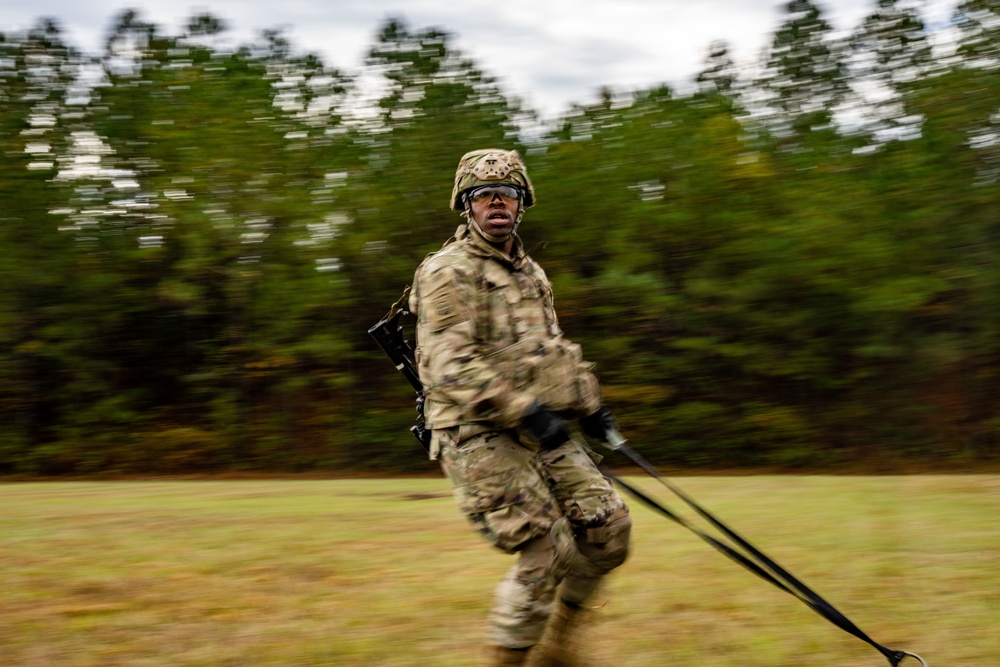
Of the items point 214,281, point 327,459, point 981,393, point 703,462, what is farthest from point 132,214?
point 981,393

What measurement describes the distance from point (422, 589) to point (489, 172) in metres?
3.37

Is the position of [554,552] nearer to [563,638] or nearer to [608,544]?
[608,544]

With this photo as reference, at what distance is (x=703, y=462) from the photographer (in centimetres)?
2238

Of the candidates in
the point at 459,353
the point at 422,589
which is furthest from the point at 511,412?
the point at 422,589

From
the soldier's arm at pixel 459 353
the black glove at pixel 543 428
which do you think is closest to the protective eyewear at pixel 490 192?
the soldier's arm at pixel 459 353

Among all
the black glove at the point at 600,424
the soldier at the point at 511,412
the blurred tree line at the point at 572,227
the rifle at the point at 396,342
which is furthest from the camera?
the blurred tree line at the point at 572,227

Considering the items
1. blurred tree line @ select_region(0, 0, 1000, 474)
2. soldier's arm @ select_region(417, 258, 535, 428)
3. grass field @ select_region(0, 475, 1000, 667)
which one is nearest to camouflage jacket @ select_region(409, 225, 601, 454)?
soldier's arm @ select_region(417, 258, 535, 428)

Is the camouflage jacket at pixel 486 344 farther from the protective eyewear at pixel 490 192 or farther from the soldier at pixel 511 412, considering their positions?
the protective eyewear at pixel 490 192

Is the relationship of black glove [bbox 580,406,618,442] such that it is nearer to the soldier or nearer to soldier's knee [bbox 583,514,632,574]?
the soldier

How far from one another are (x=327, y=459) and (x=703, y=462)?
8271 mm

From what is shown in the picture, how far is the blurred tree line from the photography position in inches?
852

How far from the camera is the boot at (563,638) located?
4.63 m

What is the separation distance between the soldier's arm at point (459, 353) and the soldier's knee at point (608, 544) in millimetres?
689

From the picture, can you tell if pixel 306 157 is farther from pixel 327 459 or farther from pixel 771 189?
pixel 771 189
